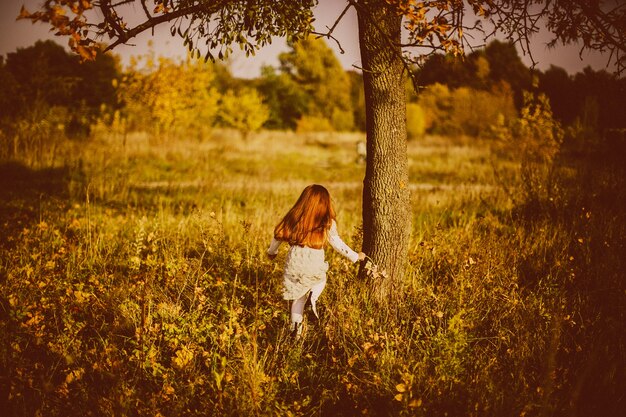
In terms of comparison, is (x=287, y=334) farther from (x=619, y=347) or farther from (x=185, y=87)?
(x=185, y=87)

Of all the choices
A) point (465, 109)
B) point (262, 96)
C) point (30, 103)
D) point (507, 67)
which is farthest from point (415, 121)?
point (30, 103)

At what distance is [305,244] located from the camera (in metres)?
3.39

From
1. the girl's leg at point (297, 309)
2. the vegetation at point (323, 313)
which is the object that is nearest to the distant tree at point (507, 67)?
the vegetation at point (323, 313)

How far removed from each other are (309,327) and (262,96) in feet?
87.5

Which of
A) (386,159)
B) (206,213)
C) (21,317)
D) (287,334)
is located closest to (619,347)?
(386,159)

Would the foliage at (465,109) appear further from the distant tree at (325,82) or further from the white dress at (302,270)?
the white dress at (302,270)

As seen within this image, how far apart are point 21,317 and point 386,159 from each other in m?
3.64

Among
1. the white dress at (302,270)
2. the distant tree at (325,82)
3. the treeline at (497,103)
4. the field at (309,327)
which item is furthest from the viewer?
the distant tree at (325,82)

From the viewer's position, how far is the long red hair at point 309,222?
3.39 m

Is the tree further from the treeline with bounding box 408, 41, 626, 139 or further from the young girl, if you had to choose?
the treeline with bounding box 408, 41, 626, 139

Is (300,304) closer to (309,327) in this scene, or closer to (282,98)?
(309,327)

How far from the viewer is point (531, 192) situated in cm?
697

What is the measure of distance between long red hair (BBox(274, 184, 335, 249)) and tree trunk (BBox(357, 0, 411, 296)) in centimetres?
56

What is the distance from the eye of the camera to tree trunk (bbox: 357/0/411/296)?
11.6ft
